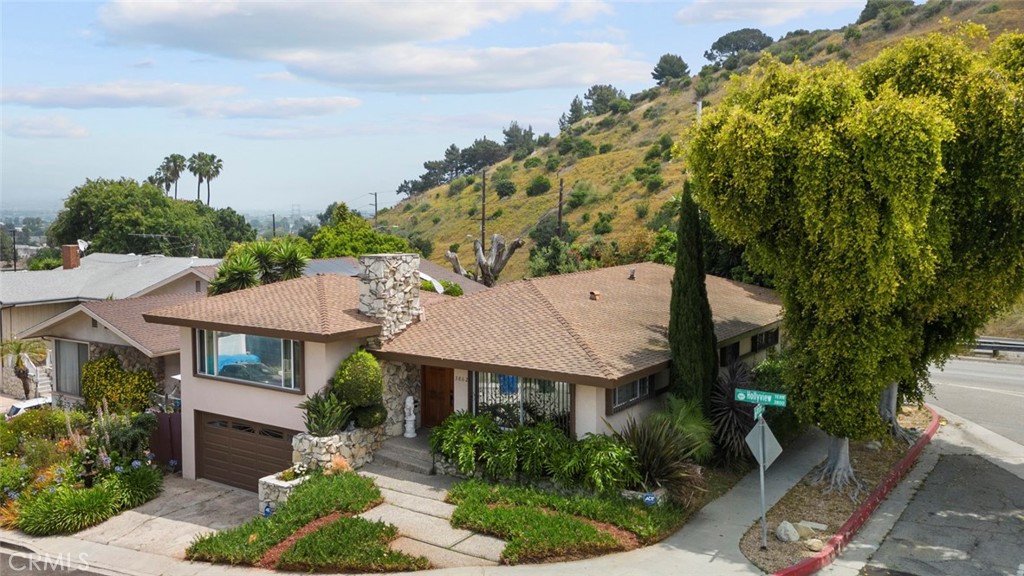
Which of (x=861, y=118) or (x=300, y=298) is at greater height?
(x=861, y=118)

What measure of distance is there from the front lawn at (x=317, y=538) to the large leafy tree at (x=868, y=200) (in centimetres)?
846

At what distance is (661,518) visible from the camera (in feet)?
46.1

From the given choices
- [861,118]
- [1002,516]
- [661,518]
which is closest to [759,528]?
[661,518]

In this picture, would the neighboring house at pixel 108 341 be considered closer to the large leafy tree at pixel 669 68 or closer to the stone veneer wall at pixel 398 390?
the stone veneer wall at pixel 398 390

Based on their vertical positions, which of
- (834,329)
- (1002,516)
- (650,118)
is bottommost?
(1002,516)

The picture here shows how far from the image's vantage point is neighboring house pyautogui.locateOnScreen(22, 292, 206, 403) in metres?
22.9

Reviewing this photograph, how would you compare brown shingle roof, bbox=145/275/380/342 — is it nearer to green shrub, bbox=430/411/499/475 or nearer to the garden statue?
the garden statue

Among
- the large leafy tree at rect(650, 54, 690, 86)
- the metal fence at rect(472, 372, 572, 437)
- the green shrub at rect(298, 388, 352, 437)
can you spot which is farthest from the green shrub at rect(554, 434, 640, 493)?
the large leafy tree at rect(650, 54, 690, 86)

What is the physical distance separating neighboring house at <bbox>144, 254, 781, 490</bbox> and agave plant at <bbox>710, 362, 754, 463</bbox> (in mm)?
1309

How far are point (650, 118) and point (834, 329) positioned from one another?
78.1 metres

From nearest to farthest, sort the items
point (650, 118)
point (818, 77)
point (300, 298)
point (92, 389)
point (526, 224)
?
point (818, 77)
point (300, 298)
point (92, 389)
point (526, 224)
point (650, 118)

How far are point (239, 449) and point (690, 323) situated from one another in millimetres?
10479

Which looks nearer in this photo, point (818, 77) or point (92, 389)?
point (818, 77)

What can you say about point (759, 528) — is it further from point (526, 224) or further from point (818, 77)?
point (526, 224)
